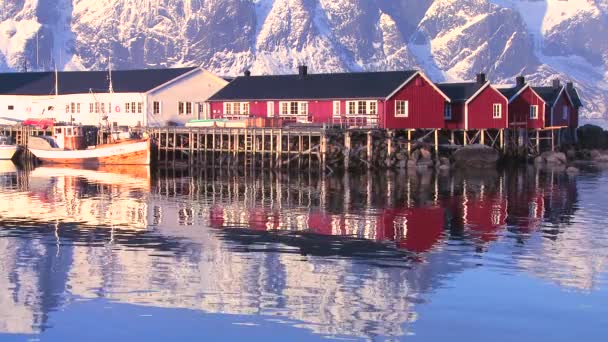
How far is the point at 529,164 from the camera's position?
249 feet

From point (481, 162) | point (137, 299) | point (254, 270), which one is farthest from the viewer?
point (481, 162)

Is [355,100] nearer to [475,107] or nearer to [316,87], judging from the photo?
[316,87]


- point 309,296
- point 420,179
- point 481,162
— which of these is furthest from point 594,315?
point 481,162

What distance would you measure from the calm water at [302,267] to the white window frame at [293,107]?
2046cm

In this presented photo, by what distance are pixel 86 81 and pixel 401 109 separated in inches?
1105

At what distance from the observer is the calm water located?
77.1 ft

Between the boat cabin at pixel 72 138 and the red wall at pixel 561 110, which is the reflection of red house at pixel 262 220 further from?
the red wall at pixel 561 110

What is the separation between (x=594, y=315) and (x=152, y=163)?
5111 centimetres

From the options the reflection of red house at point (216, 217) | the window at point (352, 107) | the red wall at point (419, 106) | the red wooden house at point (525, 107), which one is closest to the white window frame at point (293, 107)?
the window at point (352, 107)

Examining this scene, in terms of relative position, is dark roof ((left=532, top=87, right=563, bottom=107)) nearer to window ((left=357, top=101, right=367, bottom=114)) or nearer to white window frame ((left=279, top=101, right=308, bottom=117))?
window ((left=357, top=101, right=367, bottom=114))

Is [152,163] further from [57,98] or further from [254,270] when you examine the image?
[254,270]

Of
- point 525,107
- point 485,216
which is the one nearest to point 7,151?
point 525,107

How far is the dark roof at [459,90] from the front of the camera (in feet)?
236

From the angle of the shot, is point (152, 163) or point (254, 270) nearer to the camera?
point (254, 270)
